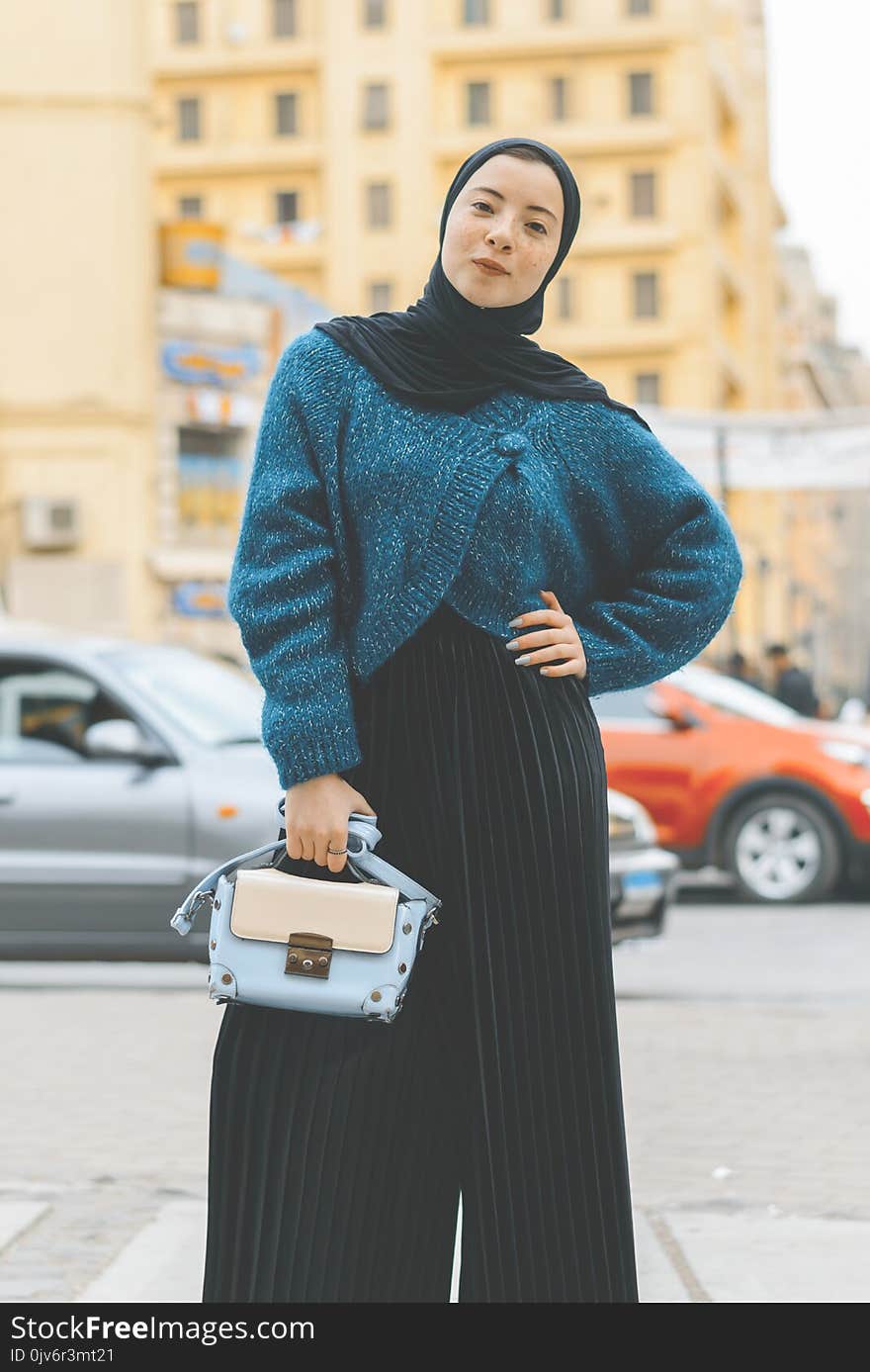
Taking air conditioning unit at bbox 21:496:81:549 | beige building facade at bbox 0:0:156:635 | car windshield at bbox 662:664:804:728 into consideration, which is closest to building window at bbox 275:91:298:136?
beige building facade at bbox 0:0:156:635

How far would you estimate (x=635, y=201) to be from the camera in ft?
221

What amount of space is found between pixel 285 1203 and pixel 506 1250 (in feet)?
0.93

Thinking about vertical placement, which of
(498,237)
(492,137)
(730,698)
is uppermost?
(492,137)

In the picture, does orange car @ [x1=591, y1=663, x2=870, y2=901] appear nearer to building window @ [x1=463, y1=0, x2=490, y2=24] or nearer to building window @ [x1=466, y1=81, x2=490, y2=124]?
building window @ [x1=466, y1=81, x2=490, y2=124]

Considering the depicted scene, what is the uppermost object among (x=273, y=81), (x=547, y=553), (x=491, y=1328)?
(x=273, y=81)

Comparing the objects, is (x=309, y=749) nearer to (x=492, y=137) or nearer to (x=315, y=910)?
(x=315, y=910)

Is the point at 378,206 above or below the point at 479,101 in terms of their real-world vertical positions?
below

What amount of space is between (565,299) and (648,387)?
411 cm

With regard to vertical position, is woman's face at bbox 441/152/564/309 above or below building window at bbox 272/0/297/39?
below

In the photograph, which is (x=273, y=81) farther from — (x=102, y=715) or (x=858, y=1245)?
Result: (x=858, y=1245)

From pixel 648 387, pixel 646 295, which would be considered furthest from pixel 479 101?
pixel 648 387

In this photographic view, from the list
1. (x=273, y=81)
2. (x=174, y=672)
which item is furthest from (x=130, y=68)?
(x=273, y=81)

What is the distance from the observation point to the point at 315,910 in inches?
111

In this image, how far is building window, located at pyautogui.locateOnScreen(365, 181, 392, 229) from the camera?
68312 millimetres
